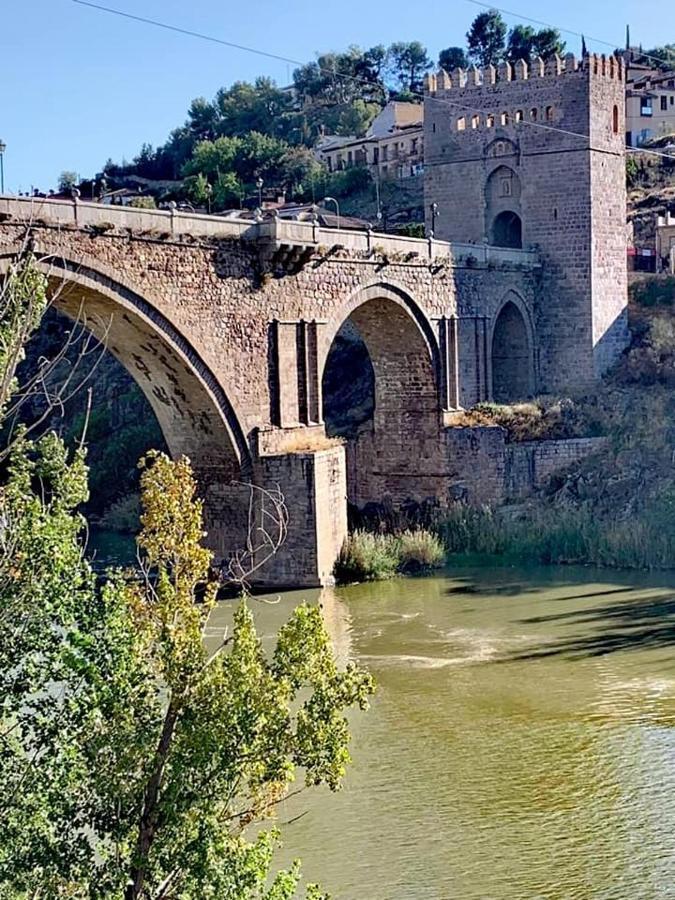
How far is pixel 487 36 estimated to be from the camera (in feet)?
276

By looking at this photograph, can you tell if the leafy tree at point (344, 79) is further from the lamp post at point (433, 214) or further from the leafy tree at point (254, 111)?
the lamp post at point (433, 214)

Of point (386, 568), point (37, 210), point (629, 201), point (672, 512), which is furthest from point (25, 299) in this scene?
point (629, 201)

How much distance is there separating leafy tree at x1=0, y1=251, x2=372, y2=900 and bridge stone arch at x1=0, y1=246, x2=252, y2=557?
13.4 m

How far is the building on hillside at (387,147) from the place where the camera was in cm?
6291

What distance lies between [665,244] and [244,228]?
860 inches

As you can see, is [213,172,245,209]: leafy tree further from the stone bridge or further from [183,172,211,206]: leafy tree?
the stone bridge

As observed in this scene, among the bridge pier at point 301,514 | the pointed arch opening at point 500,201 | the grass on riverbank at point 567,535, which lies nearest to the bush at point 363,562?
the bridge pier at point 301,514

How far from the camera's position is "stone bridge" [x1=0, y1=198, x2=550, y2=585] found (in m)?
22.6

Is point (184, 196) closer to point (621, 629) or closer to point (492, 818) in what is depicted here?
point (621, 629)

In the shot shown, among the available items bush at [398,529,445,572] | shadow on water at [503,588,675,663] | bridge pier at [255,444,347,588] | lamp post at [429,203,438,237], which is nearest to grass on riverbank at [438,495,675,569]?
bush at [398,529,445,572]

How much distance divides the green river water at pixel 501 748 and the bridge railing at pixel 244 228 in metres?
6.70

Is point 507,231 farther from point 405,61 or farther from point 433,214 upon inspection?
point 405,61

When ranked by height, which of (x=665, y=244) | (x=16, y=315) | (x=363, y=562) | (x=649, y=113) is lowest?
(x=363, y=562)

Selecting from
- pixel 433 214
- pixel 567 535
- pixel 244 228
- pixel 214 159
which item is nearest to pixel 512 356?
pixel 433 214
